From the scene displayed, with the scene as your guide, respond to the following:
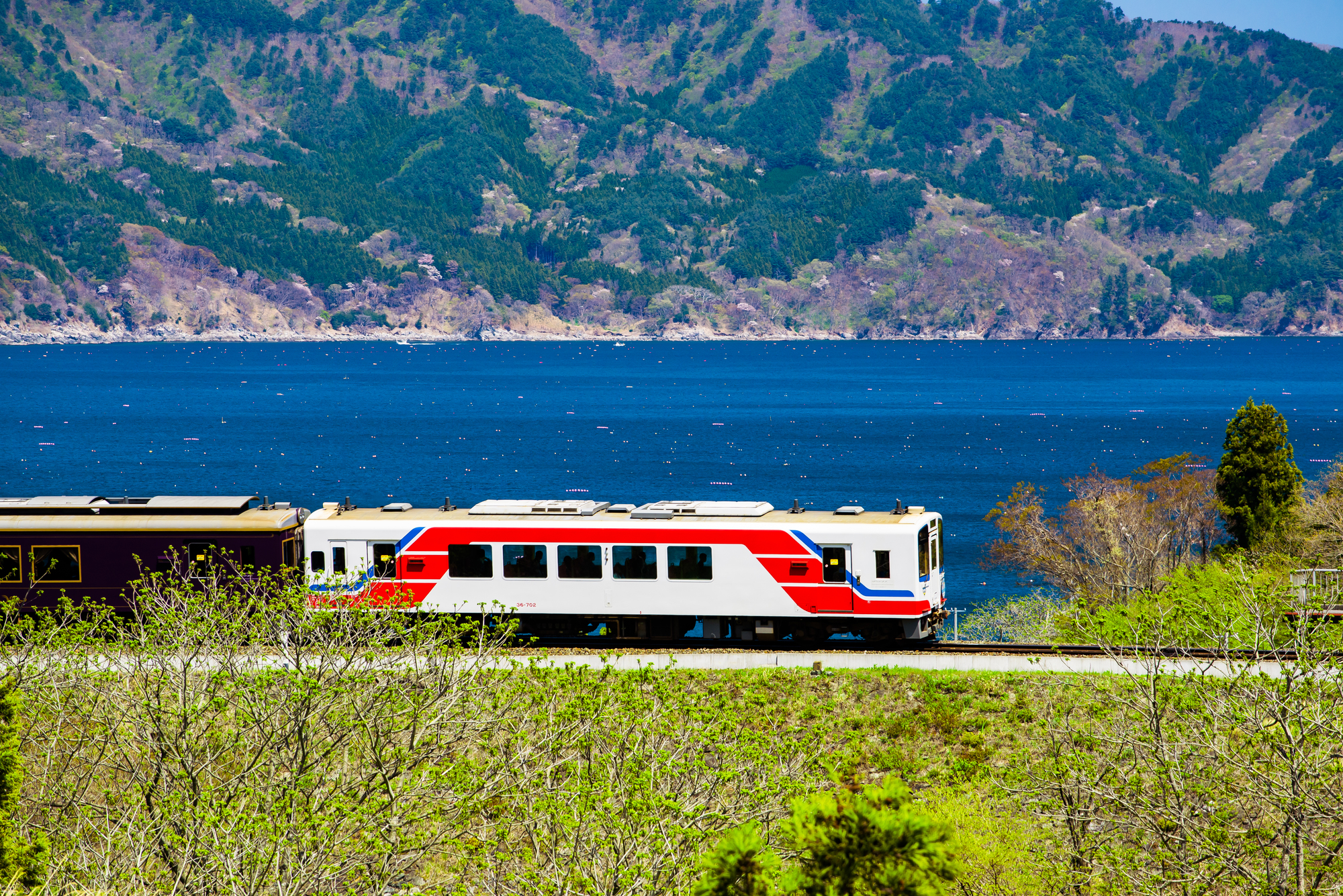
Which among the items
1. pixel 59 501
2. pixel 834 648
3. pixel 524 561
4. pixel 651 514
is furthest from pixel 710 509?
pixel 59 501

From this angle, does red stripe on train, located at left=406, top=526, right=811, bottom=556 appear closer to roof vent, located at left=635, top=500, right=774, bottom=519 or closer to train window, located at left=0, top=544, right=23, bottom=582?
roof vent, located at left=635, top=500, right=774, bottom=519

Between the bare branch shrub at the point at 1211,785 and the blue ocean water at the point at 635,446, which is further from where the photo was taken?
the blue ocean water at the point at 635,446

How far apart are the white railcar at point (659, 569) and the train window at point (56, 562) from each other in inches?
241

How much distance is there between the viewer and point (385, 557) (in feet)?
113

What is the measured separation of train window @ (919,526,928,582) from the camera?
33.0m

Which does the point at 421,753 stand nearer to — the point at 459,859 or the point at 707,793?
the point at 459,859

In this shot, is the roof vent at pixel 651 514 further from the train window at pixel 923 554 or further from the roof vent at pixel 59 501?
the roof vent at pixel 59 501

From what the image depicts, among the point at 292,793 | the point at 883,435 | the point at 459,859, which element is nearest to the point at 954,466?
the point at 883,435

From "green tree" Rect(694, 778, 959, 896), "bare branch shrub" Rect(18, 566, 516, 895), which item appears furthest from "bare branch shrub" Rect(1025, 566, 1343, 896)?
"bare branch shrub" Rect(18, 566, 516, 895)

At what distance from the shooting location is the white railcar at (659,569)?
33156mm

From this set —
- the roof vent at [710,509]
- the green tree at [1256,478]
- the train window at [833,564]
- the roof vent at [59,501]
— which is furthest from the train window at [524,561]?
the green tree at [1256,478]

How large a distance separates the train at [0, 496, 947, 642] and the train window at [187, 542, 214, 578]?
53 millimetres

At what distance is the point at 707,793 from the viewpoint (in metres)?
19.9

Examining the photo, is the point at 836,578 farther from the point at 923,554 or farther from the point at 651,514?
the point at 651,514
